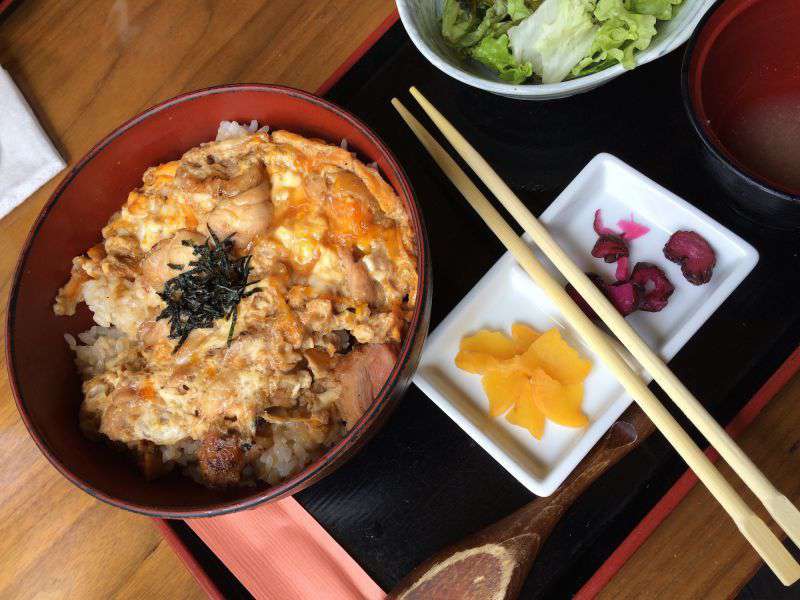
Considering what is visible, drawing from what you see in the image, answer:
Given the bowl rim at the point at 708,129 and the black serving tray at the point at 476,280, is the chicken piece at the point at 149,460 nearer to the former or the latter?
the black serving tray at the point at 476,280

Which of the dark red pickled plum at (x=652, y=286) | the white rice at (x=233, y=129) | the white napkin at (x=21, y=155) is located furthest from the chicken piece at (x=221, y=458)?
the white napkin at (x=21, y=155)

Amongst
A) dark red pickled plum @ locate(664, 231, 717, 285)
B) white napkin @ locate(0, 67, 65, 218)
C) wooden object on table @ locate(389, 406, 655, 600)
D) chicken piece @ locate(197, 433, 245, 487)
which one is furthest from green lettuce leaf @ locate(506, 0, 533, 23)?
white napkin @ locate(0, 67, 65, 218)

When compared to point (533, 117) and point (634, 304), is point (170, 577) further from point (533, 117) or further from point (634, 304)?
point (533, 117)

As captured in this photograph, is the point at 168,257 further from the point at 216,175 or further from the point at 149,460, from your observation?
the point at 149,460

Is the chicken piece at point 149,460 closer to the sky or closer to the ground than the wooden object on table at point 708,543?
closer to the sky

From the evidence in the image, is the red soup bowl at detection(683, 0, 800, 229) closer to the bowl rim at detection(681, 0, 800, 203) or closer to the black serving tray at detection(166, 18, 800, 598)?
the bowl rim at detection(681, 0, 800, 203)
